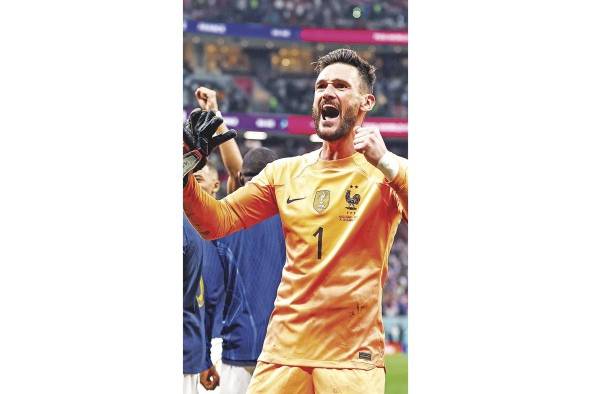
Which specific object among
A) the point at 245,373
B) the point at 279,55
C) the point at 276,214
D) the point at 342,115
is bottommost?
the point at 245,373

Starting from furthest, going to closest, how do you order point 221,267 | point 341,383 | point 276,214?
1. point 221,267
2. point 276,214
3. point 341,383

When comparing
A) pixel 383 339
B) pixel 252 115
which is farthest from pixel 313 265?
pixel 252 115

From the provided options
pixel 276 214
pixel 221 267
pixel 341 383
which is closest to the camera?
pixel 341 383

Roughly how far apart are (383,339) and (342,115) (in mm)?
1004

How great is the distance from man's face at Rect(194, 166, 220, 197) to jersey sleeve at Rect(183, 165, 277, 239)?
6 centimetres

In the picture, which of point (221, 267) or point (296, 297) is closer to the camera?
point (296, 297)

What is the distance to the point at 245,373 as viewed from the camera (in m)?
4.86

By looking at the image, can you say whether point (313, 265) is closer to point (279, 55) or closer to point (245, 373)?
point (245, 373)

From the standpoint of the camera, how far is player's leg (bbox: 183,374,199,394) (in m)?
4.74

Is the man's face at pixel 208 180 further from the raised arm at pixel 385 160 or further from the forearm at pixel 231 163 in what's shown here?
the raised arm at pixel 385 160

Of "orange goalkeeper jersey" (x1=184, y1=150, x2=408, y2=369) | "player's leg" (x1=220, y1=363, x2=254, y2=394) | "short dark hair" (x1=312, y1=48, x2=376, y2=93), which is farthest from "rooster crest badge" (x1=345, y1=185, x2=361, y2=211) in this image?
"player's leg" (x1=220, y1=363, x2=254, y2=394)

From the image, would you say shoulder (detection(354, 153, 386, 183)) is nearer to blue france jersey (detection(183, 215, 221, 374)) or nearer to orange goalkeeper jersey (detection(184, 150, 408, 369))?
orange goalkeeper jersey (detection(184, 150, 408, 369))

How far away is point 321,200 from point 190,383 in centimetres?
104
